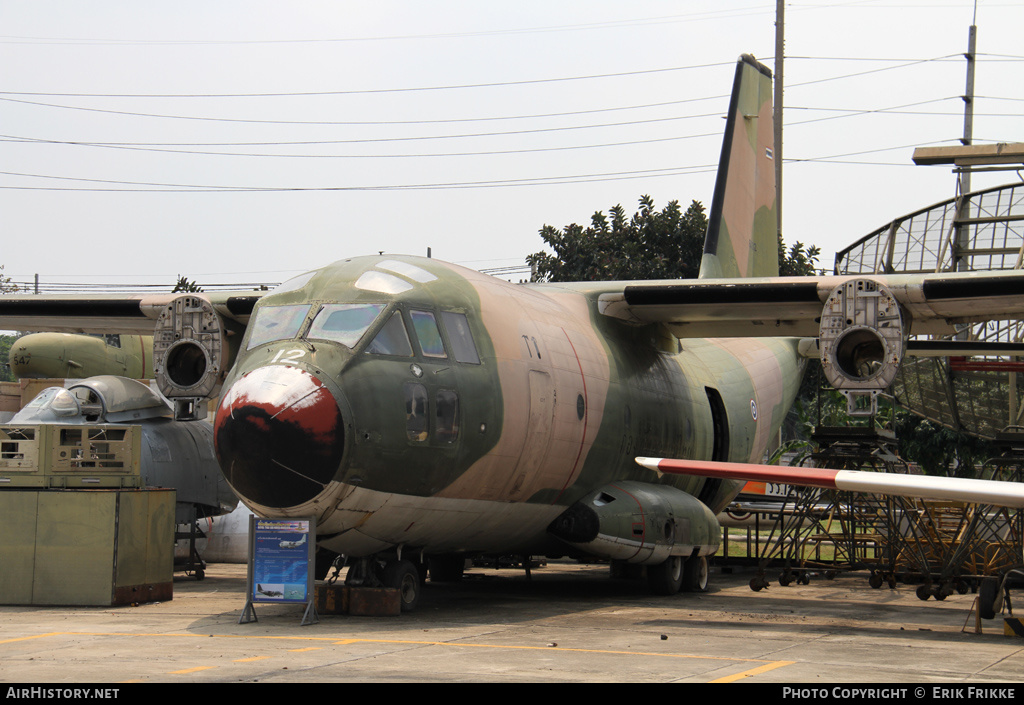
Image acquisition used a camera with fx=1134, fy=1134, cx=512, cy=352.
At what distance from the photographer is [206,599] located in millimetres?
14344

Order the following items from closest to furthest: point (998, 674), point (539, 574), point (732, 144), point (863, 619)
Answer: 1. point (998, 674)
2. point (863, 619)
3. point (539, 574)
4. point (732, 144)

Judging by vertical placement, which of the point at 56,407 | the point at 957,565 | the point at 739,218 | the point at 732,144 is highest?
the point at 732,144

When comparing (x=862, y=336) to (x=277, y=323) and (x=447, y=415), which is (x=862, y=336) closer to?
(x=447, y=415)

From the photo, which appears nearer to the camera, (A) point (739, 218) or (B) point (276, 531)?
(B) point (276, 531)

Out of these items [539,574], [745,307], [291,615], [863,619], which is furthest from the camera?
[539,574]

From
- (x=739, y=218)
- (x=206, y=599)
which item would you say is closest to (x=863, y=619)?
(x=206, y=599)

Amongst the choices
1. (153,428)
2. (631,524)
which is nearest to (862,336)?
(631,524)

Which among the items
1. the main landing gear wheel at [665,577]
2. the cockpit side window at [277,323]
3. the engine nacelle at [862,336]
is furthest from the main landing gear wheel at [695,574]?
Answer: the cockpit side window at [277,323]

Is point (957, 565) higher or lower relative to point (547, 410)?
lower

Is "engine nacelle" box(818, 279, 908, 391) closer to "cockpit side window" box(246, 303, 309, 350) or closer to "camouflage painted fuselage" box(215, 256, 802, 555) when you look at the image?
"camouflage painted fuselage" box(215, 256, 802, 555)

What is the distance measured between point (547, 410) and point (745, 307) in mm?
3906

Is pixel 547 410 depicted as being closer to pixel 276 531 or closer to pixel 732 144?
pixel 276 531

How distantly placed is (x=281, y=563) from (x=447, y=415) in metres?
2.23

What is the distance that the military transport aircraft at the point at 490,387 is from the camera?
1098 cm
